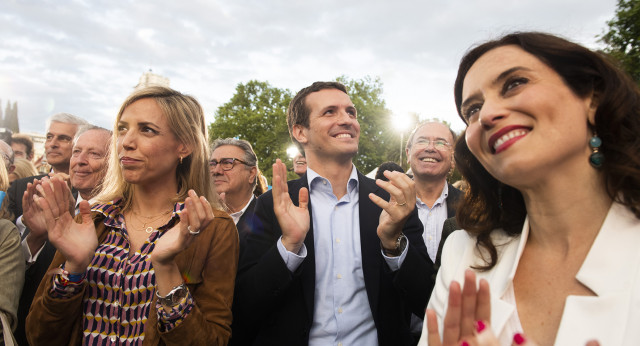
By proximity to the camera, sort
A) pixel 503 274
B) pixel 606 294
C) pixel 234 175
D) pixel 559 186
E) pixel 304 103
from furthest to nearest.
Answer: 1. pixel 234 175
2. pixel 304 103
3. pixel 503 274
4. pixel 559 186
5. pixel 606 294

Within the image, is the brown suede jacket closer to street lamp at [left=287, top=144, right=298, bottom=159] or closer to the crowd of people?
the crowd of people

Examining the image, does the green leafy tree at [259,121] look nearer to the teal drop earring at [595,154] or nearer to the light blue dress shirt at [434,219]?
the light blue dress shirt at [434,219]

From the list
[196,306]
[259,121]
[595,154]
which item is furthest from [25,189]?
[259,121]

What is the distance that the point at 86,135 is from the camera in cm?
405

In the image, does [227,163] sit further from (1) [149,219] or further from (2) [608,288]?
(2) [608,288]

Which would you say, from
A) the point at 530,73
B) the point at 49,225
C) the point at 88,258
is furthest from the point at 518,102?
the point at 49,225

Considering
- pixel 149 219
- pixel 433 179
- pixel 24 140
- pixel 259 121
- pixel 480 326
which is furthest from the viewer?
pixel 259 121

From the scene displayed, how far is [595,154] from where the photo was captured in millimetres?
1532

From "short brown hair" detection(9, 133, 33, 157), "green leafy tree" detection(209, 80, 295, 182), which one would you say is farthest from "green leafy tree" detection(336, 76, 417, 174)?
"short brown hair" detection(9, 133, 33, 157)

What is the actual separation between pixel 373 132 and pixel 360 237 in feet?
94.5

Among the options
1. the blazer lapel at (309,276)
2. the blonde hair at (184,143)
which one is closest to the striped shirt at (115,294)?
the blonde hair at (184,143)

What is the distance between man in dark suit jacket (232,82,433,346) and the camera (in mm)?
2389

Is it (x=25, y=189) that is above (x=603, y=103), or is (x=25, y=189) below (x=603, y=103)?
below

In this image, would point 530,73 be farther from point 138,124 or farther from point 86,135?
point 86,135
